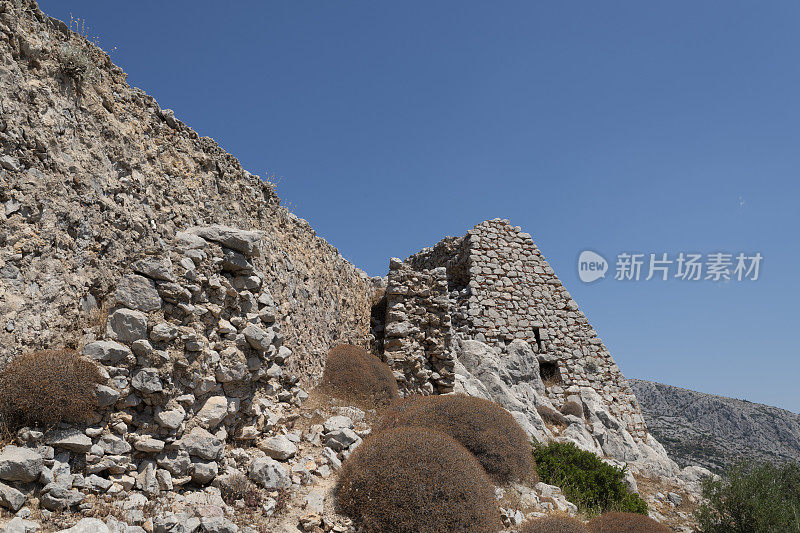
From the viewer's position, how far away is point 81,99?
6613 mm

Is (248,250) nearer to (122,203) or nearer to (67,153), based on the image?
(122,203)

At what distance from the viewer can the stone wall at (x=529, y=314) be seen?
19422 mm

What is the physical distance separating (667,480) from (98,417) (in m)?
17.3

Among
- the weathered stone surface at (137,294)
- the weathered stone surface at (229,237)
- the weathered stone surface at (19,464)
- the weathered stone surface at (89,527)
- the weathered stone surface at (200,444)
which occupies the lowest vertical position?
the weathered stone surface at (89,527)

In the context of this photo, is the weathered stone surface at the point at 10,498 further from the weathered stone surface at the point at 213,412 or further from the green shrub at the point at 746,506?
the green shrub at the point at 746,506

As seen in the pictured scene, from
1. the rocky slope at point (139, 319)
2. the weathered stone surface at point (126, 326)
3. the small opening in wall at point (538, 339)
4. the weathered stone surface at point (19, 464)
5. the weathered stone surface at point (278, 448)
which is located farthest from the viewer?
the small opening in wall at point (538, 339)

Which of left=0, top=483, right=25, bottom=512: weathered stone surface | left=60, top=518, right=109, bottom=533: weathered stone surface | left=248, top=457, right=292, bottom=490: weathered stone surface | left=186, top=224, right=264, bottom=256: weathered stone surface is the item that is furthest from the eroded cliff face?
left=248, top=457, right=292, bottom=490: weathered stone surface

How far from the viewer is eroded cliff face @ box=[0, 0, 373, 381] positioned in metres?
5.31

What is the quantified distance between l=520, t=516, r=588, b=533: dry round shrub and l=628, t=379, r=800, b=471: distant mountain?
33789mm

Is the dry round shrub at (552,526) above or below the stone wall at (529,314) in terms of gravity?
below

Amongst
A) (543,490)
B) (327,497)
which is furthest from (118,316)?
(543,490)

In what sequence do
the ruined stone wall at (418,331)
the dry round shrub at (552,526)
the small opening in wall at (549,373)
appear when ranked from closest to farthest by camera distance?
the dry round shrub at (552,526) < the ruined stone wall at (418,331) < the small opening in wall at (549,373)

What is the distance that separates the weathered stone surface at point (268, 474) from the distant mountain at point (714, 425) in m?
37.3

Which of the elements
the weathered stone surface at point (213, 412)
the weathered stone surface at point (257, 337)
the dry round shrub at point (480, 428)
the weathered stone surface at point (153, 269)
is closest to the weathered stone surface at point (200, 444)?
the weathered stone surface at point (213, 412)
